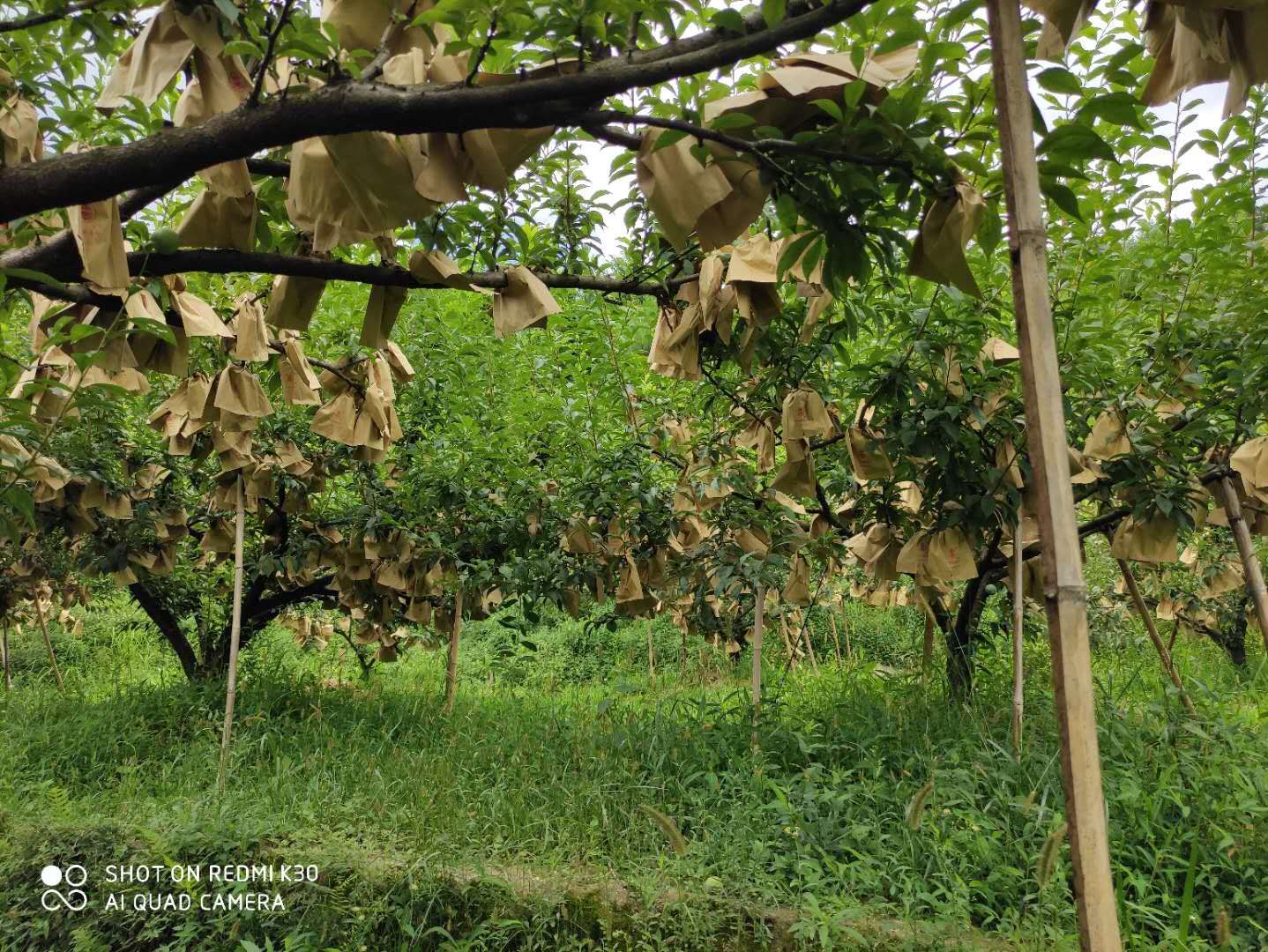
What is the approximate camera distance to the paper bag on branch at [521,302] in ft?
5.74

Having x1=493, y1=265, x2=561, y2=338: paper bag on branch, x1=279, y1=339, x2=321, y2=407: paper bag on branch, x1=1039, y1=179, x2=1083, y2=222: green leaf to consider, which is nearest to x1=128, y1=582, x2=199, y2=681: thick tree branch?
x1=279, y1=339, x2=321, y2=407: paper bag on branch

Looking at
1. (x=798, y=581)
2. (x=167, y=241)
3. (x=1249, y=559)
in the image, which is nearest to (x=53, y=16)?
(x=167, y=241)

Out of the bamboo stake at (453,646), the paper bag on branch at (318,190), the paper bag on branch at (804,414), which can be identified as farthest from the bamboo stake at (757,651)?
the paper bag on branch at (318,190)

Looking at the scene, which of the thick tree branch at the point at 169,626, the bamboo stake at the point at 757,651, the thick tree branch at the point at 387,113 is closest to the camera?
the thick tree branch at the point at 387,113

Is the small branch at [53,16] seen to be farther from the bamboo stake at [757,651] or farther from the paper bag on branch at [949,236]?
the bamboo stake at [757,651]

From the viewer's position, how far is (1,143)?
1390 mm

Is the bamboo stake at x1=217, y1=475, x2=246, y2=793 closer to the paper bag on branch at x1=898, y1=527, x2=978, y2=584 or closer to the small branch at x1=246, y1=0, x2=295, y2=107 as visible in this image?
the paper bag on branch at x1=898, y1=527, x2=978, y2=584

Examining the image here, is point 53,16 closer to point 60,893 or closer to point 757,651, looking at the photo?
point 60,893

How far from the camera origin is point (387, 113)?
1055mm

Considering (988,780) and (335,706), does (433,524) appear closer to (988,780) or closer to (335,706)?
(335,706)

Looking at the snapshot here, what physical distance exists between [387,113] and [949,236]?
817 millimetres

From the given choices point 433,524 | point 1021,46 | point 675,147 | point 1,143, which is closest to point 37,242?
point 1,143

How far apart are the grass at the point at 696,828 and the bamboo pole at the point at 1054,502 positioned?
0.87m

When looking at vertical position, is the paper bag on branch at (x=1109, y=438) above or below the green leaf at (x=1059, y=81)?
below
